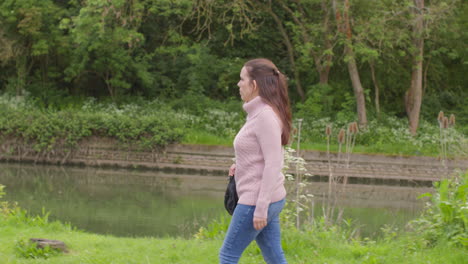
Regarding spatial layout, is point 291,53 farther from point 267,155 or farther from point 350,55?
point 267,155

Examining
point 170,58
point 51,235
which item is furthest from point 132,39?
point 51,235

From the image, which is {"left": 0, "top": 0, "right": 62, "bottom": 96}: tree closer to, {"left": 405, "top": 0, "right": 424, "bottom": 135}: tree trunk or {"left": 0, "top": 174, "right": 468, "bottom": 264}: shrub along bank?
{"left": 405, "top": 0, "right": 424, "bottom": 135}: tree trunk

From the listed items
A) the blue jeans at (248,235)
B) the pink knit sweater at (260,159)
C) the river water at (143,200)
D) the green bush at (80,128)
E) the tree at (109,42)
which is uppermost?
the tree at (109,42)

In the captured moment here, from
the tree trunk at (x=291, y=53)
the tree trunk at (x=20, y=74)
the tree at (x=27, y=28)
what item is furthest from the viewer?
the tree trunk at (x=291, y=53)

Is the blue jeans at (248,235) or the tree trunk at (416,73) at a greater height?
the tree trunk at (416,73)

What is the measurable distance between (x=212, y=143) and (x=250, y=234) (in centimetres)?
1557

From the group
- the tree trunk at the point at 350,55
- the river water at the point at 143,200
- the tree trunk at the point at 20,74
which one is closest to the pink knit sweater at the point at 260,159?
the river water at the point at 143,200

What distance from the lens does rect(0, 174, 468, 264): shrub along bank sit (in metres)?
5.41

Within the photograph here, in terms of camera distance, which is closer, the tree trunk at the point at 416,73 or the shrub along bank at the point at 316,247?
the shrub along bank at the point at 316,247

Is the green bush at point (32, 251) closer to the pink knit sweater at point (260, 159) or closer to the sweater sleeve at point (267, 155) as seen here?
the pink knit sweater at point (260, 159)

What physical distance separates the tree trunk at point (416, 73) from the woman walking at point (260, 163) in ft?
53.9

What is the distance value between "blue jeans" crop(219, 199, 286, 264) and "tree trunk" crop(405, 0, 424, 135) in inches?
651

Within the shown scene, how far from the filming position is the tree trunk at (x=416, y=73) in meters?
19.6

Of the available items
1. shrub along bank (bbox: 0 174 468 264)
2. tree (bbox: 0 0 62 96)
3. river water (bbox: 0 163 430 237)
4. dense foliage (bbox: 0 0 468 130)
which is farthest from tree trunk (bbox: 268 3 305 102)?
shrub along bank (bbox: 0 174 468 264)
